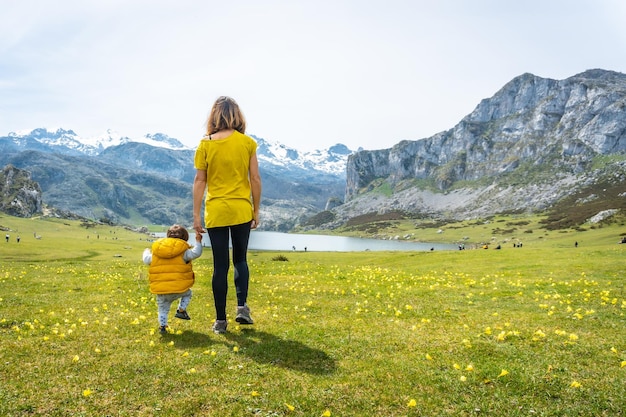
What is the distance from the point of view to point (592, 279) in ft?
69.5

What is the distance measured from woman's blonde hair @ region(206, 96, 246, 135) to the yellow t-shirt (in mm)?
404

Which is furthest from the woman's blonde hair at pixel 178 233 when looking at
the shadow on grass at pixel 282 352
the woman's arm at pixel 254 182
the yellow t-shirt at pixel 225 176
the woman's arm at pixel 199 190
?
the shadow on grass at pixel 282 352

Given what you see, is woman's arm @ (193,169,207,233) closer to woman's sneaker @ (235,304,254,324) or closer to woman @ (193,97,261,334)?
woman @ (193,97,261,334)

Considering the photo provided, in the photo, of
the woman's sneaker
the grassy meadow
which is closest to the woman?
the woman's sneaker

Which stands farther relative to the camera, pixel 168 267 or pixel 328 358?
pixel 168 267

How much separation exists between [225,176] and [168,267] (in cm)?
340

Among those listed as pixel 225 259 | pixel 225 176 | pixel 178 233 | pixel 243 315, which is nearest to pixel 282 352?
pixel 243 315

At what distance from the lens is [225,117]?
11.0 m

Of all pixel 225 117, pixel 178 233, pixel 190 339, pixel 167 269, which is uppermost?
pixel 225 117

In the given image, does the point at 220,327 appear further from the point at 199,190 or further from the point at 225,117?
the point at 225,117

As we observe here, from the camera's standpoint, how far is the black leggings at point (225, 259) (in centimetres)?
1068

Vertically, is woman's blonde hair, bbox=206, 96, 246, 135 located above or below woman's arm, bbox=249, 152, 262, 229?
above

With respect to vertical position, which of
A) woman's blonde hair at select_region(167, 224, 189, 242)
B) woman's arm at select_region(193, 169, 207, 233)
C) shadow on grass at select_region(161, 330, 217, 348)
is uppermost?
woman's arm at select_region(193, 169, 207, 233)

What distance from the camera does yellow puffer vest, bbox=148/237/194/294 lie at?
11312 millimetres
